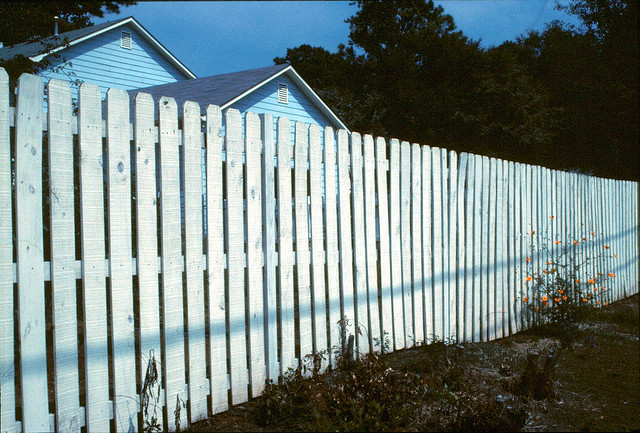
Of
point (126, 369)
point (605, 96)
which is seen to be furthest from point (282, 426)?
point (605, 96)

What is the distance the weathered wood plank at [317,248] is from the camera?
366cm

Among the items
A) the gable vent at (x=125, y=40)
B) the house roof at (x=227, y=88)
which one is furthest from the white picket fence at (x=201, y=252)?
the gable vent at (x=125, y=40)

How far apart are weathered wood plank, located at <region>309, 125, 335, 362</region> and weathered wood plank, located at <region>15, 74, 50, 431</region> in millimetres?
1711

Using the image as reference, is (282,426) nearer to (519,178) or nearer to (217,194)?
(217,194)

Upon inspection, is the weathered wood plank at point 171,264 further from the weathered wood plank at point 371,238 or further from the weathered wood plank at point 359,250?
the weathered wood plank at point 371,238

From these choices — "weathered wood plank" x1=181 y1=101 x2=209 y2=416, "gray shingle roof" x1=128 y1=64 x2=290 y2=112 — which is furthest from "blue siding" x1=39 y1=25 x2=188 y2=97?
"weathered wood plank" x1=181 y1=101 x2=209 y2=416

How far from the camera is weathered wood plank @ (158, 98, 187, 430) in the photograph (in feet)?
9.31

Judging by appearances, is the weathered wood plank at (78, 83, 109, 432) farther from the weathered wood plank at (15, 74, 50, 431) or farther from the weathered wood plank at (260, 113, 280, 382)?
the weathered wood plank at (260, 113, 280, 382)

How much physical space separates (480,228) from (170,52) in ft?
49.2

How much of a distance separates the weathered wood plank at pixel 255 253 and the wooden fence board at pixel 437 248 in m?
1.89

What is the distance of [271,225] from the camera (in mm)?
3389

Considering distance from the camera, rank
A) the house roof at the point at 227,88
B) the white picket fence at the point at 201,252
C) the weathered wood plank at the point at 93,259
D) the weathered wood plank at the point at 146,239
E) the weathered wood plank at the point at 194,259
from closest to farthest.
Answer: the white picket fence at the point at 201,252
the weathered wood plank at the point at 93,259
the weathered wood plank at the point at 146,239
the weathered wood plank at the point at 194,259
the house roof at the point at 227,88

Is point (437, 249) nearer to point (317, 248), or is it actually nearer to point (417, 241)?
point (417, 241)

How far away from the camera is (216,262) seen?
10.1 feet
